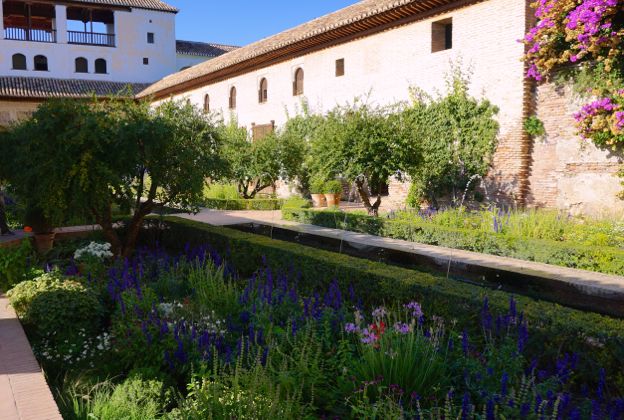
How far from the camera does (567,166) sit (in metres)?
A: 11.7

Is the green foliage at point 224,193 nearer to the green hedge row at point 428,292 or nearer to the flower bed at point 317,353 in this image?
the green hedge row at point 428,292

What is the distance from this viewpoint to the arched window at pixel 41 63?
35.5 meters

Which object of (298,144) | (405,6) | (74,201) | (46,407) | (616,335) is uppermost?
(405,6)

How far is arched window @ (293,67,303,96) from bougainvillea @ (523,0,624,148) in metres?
9.74

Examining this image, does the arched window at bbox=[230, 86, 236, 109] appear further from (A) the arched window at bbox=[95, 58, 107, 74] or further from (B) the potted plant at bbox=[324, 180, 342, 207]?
(A) the arched window at bbox=[95, 58, 107, 74]

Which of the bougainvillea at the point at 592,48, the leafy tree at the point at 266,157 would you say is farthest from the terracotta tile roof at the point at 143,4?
the bougainvillea at the point at 592,48

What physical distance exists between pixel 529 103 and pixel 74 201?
389 inches

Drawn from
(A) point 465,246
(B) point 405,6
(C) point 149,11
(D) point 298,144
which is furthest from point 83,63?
(A) point 465,246

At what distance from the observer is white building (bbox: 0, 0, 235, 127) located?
3375 centimetres

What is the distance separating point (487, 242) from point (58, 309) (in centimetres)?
619

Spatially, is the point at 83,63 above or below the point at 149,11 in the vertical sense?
below

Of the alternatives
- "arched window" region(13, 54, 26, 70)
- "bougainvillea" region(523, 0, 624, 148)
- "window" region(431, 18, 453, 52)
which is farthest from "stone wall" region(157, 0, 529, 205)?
"arched window" region(13, 54, 26, 70)

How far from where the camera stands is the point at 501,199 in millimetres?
12781

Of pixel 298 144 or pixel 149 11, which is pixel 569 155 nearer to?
pixel 298 144
